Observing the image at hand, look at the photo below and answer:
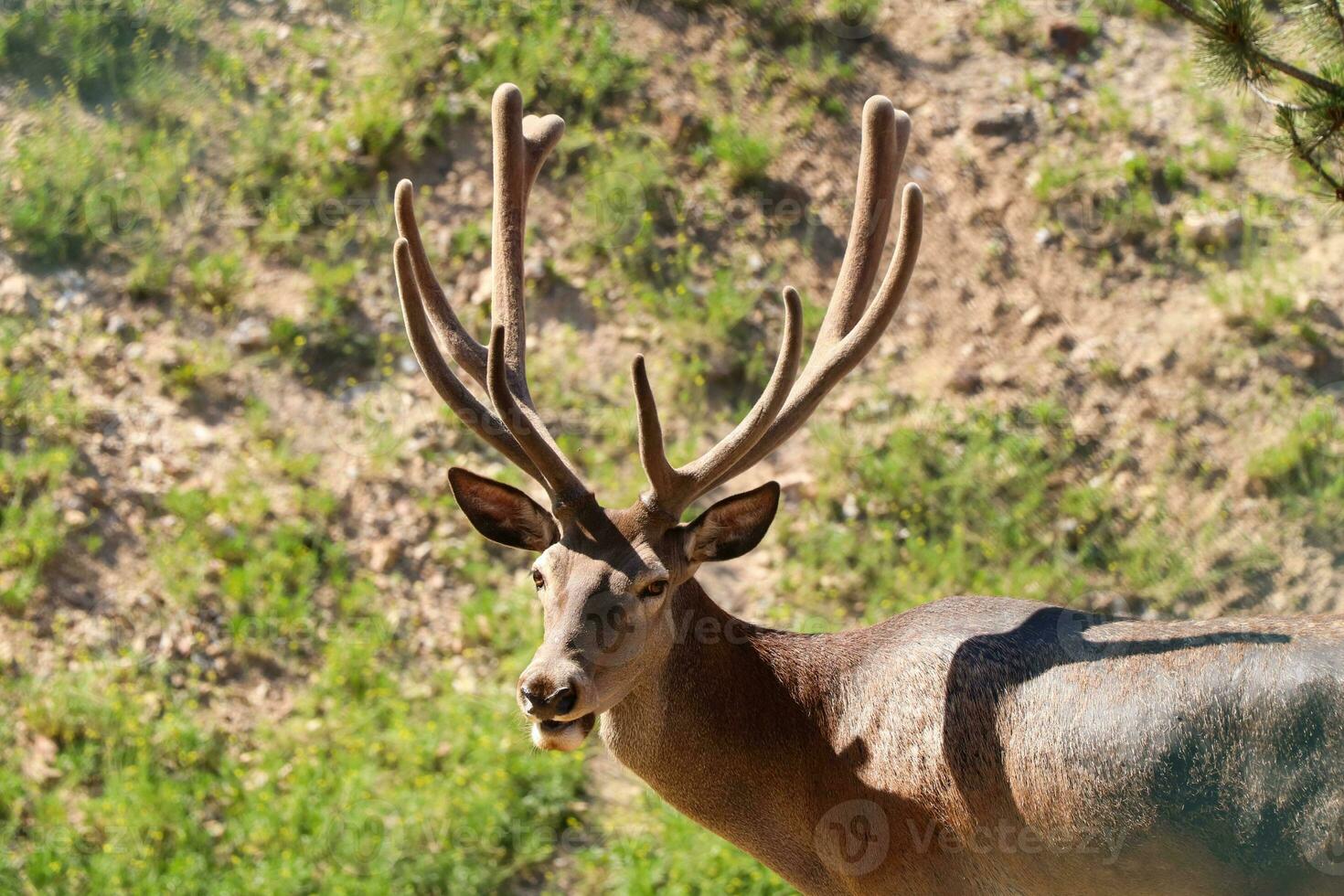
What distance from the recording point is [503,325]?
5582 millimetres

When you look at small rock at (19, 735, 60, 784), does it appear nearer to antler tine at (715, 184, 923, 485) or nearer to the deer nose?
the deer nose

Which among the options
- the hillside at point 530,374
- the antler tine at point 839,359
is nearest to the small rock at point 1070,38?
the hillside at point 530,374

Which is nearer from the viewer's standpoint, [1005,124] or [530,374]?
[530,374]

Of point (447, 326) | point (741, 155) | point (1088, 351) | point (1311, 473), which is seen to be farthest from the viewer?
point (741, 155)

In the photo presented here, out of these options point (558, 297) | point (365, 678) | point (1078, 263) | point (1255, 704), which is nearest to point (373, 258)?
point (558, 297)

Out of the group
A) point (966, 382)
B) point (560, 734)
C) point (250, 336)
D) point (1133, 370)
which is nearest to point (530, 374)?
point (250, 336)

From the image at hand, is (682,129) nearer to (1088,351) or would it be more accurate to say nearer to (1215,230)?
(1088,351)

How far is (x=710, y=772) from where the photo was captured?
18.7 feet

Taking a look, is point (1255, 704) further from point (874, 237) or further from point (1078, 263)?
point (1078, 263)

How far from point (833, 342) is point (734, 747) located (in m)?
1.75

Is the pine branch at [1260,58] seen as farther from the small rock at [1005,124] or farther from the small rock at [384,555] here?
the small rock at [384,555]

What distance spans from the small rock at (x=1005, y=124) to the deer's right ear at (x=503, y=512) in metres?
6.71

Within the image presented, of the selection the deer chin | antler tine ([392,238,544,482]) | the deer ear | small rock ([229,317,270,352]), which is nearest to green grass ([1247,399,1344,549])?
the deer ear

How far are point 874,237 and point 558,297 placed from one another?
4389 millimetres
